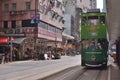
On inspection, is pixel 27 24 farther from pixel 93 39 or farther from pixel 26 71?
pixel 26 71

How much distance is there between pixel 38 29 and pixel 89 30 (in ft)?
142

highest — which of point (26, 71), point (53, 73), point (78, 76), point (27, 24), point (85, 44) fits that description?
point (27, 24)

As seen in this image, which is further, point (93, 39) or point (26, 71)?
point (93, 39)

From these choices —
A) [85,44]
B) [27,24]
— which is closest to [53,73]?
Result: [85,44]

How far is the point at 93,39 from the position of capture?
112ft

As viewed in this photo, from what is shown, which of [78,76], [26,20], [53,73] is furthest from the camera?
[26,20]

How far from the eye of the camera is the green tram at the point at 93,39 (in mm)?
33688

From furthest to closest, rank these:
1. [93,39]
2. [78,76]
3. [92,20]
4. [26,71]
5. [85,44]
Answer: [85,44] < [92,20] < [93,39] < [26,71] < [78,76]

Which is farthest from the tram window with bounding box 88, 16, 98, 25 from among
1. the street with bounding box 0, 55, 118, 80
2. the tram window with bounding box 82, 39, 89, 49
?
the street with bounding box 0, 55, 118, 80

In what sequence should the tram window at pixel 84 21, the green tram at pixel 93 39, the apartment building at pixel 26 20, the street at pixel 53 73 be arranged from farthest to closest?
the apartment building at pixel 26 20, the tram window at pixel 84 21, the green tram at pixel 93 39, the street at pixel 53 73

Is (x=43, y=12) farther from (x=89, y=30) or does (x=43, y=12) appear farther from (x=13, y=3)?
(x=89, y=30)

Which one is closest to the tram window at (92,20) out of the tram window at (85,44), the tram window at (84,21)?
the tram window at (84,21)

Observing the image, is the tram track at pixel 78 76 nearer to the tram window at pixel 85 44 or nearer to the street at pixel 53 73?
the street at pixel 53 73

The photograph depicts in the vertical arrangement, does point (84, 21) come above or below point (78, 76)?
above
